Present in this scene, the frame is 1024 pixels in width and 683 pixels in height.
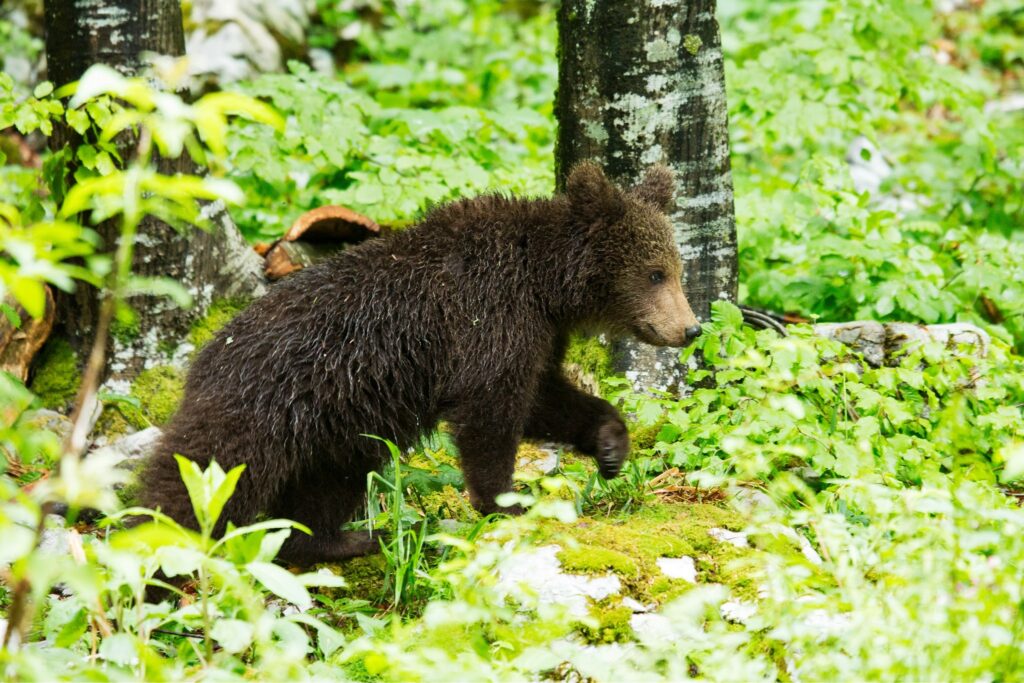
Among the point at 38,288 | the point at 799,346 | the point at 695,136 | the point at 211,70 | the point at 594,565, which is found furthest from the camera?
the point at 211,70

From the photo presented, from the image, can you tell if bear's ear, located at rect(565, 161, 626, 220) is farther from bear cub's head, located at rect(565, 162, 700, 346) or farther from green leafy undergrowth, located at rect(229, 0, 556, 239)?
green leafy undergrowth, located at rect(229, 0, 556, 239)

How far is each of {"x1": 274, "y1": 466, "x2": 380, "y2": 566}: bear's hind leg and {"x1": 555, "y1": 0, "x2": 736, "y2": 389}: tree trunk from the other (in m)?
1.82

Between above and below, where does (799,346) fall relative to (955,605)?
above

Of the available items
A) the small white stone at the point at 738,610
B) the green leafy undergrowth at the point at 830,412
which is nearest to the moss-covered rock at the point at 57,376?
the green leafy undergrowth at the point at 830,412

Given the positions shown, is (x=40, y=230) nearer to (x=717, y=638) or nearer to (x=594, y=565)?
(x=717, y=638)

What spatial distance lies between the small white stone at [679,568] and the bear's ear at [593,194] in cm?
161

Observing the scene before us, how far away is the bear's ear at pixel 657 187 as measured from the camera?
5.04 meters

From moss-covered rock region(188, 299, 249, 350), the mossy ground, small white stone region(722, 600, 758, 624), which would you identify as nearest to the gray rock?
the mossy ground

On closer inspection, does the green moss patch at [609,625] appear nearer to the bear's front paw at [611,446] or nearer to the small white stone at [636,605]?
the small white stone at [636,605]

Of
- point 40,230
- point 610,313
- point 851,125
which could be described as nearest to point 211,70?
point 851,125

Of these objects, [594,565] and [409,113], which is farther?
[409,113]

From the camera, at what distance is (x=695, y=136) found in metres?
5.45

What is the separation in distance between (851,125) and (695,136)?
253 centimetres

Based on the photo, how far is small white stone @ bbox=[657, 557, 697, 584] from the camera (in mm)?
3922
